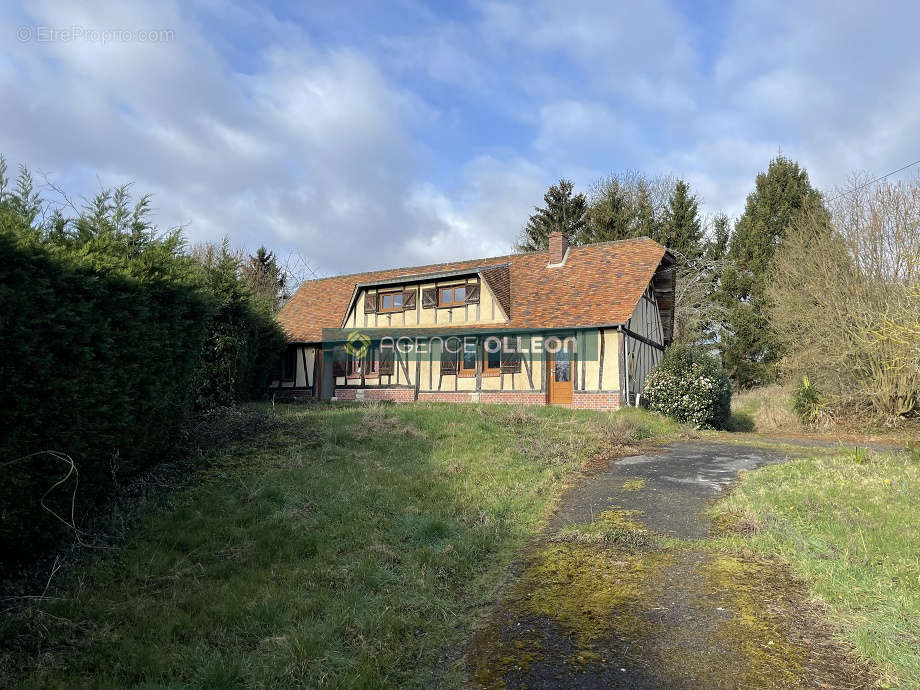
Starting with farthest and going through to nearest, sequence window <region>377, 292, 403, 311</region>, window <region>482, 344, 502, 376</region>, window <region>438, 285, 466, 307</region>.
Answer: window <region>377, 292, 403, 311</region> → window <region>438, 285, 466, 307</region> → window <region>482, 344, 502, 376</region>

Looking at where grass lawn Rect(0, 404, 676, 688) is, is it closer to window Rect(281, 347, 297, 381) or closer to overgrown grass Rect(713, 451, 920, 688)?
overgrown grass Rect(713, 451, 920, 688)

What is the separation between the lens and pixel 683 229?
34281 millimetres

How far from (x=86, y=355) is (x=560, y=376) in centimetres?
1594

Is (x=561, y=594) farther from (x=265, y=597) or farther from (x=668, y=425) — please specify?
(x=668, y=425)

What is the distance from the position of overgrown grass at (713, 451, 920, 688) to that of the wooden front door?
10570 millimetres

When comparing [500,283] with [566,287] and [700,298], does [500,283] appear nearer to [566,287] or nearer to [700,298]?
[566,287]

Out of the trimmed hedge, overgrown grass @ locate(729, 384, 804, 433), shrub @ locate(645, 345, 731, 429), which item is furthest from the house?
the trimmed hedge

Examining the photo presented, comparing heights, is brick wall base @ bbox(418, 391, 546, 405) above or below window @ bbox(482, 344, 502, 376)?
below

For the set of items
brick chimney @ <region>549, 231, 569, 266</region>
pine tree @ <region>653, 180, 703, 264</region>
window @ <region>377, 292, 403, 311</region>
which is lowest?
window @ <region>377, 292, 403, 311</region>

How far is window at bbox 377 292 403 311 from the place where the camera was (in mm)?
22547

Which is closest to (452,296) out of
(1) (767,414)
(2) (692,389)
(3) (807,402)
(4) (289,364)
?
(4) (289,364)

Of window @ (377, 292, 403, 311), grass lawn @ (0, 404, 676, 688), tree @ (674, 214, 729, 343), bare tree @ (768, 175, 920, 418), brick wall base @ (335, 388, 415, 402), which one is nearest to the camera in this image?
grass lawn @ (0, 404, 676, 688)

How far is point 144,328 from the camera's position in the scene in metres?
6.39

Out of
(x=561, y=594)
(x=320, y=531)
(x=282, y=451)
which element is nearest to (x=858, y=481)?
(x=561, y=594)
